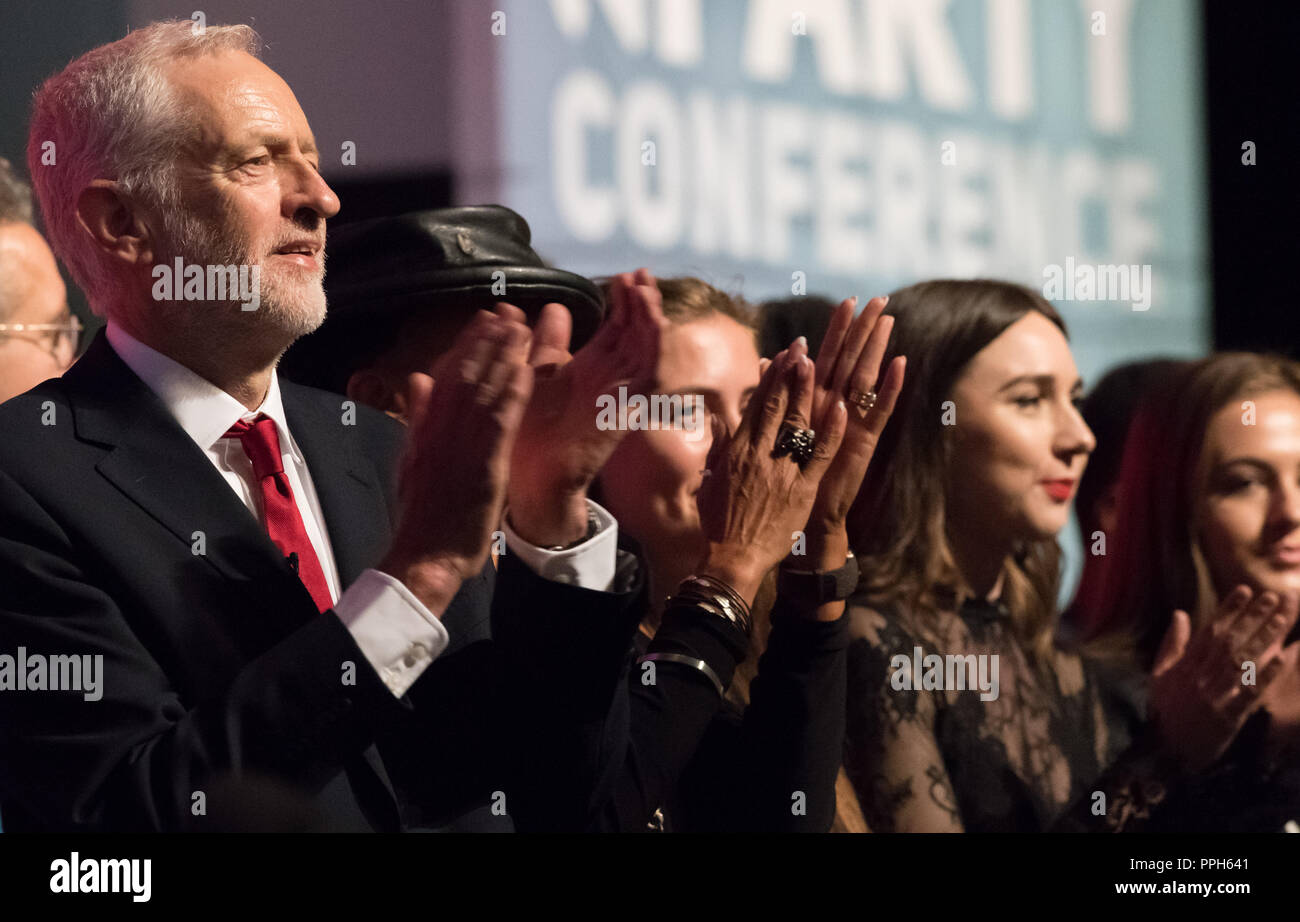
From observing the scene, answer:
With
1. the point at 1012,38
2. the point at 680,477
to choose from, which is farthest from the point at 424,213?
the point at 1012,38

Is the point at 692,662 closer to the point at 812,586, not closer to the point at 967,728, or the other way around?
the point at 812,586

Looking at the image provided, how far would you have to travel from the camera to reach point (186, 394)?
2141 millimetres

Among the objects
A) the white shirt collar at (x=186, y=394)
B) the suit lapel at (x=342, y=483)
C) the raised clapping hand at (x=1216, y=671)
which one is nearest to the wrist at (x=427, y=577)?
the suit lapel at (x=342, y=483)

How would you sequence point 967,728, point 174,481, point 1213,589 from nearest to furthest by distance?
point 174,481 → point 967,728 → point 1213,589

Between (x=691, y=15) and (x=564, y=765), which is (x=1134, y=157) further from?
(x=564, y=765)

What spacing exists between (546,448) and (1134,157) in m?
1.45

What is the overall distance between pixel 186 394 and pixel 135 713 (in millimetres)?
464

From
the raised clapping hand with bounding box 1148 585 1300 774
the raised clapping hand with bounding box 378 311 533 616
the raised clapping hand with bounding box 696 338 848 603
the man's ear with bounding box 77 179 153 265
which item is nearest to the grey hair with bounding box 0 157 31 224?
the man's ear with bounding box 77 179 153 265

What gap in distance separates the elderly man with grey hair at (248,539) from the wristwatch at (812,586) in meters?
0.35

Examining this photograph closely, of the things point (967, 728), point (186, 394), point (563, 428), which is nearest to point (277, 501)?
point (186, 394)

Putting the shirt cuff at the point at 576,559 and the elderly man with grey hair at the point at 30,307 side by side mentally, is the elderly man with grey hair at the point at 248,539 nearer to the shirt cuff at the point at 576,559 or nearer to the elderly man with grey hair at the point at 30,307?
the shirt cuff at the point at 576,559

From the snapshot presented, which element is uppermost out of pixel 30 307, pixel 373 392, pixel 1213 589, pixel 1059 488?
pixel 30 307

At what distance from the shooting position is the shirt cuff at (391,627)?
75.6 inches

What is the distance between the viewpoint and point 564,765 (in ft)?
7.38
